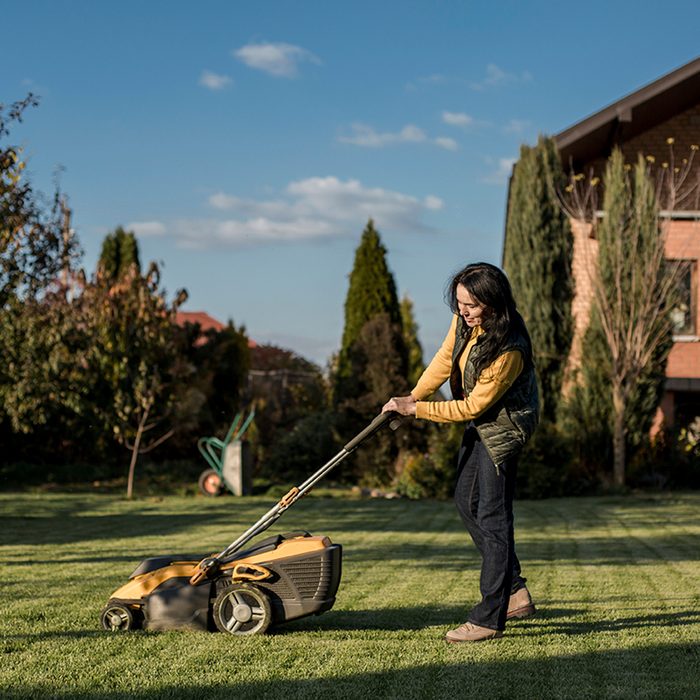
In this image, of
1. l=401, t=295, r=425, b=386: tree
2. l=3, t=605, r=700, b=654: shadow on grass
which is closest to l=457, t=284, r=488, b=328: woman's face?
l=3, t=605, r=700, b=654: shadow on grass

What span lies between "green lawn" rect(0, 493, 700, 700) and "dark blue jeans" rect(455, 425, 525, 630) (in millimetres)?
172

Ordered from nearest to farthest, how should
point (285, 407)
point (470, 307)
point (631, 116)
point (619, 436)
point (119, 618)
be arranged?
point (470, 307) → point (119, 618) → point (619, 436) → point (631, 116) → point (285, 407)

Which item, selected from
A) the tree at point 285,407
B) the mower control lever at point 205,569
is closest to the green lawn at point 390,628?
the mower control lever at point 205,569

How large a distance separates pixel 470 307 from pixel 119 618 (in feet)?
7.57

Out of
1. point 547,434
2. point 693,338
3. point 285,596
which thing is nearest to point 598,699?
point 285,596

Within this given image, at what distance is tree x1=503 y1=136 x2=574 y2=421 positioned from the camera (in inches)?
693

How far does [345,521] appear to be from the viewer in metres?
12.5

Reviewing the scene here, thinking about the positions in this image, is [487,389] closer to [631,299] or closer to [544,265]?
[631,299]

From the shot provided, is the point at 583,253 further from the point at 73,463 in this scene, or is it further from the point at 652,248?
A: the point at 73,463

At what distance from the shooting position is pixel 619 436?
55.0 ft

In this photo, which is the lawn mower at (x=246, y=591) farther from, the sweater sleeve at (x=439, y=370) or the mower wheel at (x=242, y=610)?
the sweater sleeve at (x=439, y=370)

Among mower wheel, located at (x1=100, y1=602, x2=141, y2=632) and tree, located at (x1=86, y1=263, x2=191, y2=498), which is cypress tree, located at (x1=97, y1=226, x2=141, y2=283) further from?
mower wheel, located at (x1=100, y1=602, x2=141, y2=632)

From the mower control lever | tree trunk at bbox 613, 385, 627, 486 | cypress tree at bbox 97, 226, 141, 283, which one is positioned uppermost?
cypress tree at bbox 97, 226, 141, 283

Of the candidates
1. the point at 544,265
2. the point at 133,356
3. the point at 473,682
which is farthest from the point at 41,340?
the point at 473,682
